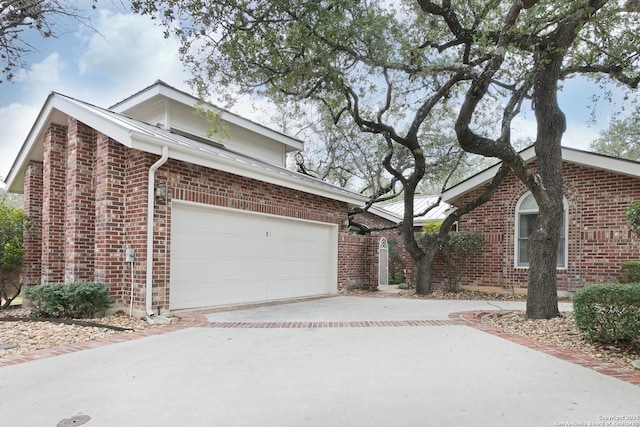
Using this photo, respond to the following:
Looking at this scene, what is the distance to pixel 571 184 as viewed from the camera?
34.4ft

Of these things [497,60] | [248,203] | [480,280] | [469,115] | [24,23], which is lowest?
[480,280]

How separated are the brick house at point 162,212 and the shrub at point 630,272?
22.9 feet

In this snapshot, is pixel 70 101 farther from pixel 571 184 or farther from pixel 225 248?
pixel 571 184

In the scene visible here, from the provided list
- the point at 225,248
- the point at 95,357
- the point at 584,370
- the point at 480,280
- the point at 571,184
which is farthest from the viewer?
the point at 480,280

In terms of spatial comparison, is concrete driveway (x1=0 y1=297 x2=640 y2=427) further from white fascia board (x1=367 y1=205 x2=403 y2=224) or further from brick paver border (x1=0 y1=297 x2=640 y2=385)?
white fascia board (x1=367 y1=205 x2=403 y2=224)

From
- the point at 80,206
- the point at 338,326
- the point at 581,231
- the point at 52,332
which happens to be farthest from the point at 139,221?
the point at 581,231

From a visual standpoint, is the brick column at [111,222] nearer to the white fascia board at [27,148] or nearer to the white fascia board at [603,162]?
the white fascia board at [27,148]

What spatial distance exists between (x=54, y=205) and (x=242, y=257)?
3906 mm

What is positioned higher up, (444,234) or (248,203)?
(248,203)

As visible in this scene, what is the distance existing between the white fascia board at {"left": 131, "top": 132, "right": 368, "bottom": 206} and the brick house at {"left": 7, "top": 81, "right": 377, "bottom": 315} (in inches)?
0.7

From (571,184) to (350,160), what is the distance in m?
10.8

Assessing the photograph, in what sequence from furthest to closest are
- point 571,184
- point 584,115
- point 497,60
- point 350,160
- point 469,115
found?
point 350,160
point 571,184
point 584,115
point 469,115
point 497,60

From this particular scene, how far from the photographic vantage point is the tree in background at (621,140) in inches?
985

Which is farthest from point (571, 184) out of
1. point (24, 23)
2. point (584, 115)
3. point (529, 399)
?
point (24, 23)
